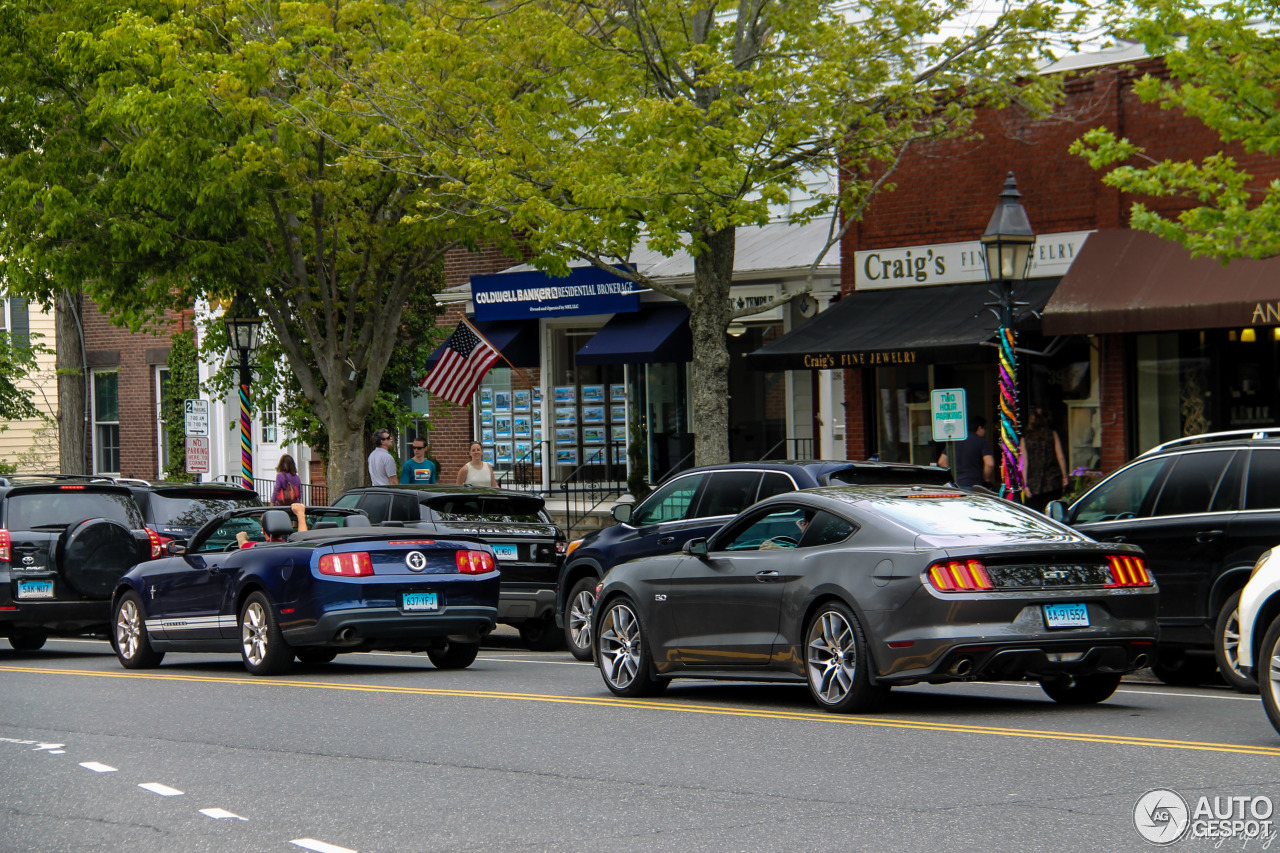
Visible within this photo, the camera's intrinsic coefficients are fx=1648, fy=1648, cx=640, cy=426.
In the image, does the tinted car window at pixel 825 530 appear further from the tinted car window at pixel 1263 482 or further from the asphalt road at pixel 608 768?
the tinted car window at pixel 1263 482

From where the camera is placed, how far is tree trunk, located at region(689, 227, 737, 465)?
742 inches

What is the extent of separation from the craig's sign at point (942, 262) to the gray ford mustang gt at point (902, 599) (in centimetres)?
1079

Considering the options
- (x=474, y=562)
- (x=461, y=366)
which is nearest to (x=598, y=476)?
(x=461, y=366)

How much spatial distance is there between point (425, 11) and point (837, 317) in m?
6.75

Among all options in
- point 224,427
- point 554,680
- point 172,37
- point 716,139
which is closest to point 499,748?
point 554,680

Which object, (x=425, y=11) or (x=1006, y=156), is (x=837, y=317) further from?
(x=425, y=11)

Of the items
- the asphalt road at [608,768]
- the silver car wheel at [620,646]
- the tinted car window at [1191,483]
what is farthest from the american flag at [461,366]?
the tinted car window at [1191,483]

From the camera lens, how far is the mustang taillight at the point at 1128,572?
9711 mm

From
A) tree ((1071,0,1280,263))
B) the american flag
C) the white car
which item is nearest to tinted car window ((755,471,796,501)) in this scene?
the white car

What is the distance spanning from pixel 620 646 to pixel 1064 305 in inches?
373

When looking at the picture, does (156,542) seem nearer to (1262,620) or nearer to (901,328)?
(901,328)

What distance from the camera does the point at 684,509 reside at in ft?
46.3

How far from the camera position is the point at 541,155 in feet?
61.3

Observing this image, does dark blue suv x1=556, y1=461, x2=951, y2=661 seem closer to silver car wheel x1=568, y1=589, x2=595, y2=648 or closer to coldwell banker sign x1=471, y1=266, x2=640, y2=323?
silver car wheel x1=568, y1=589, x2=595, y2=648
